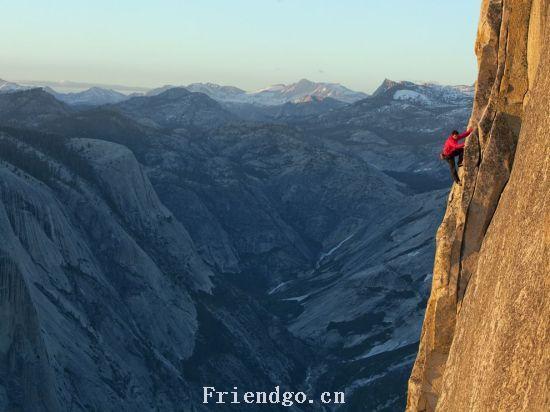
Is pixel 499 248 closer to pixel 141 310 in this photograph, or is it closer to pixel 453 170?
pixel 453 170

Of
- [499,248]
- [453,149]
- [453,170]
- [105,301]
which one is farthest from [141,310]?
[499,248]

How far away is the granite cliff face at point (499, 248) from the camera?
67.9 ft

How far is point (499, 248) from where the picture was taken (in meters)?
24.9

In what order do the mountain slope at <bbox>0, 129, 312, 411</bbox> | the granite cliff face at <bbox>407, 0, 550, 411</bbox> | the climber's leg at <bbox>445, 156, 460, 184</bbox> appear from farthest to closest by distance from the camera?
the mountain slope at <bbox>0, 129, 312, 411</bbox> < the climber's leg at <bbox>445, 156, 460, 184</bbox> < the granite cliff face at <bbox>407, 0, 550, 411</bbox>

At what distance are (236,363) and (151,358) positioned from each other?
2697 centimetres

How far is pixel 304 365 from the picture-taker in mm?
162000

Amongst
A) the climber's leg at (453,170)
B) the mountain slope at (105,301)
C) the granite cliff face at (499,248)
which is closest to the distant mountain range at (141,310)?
the mountain slope at (105,301)

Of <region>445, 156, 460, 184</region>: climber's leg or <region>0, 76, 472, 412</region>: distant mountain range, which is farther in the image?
<region>0, 76, 472, 412</region>: distant mountain range

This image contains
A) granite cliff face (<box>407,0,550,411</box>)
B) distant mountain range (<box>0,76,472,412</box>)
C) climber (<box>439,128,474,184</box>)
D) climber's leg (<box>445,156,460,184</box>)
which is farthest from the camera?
distant mountain range (<box>0,76,472,412</box>)

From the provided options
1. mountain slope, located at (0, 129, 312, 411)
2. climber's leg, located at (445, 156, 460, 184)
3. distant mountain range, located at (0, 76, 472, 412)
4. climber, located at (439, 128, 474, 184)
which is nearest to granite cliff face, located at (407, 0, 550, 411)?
climber's leg, located at (445, 156, 460, 184)

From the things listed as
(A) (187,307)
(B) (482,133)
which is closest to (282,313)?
(A) (187,307)

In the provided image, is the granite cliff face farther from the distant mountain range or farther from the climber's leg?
the distant mountain range

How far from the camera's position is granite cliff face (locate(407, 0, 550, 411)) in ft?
67.9

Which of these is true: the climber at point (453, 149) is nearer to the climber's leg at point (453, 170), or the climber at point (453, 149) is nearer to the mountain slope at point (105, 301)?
the climber's leg at point (453, 170)
